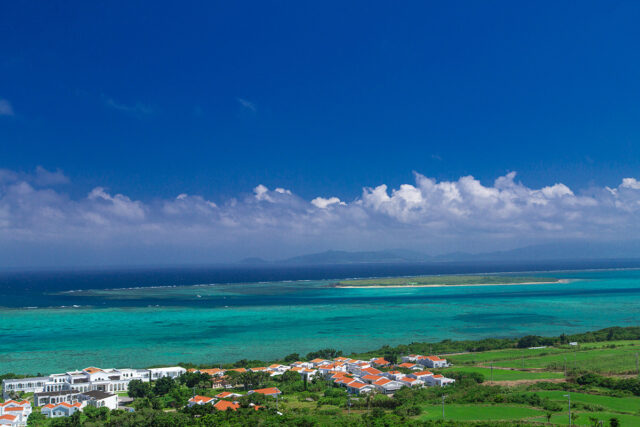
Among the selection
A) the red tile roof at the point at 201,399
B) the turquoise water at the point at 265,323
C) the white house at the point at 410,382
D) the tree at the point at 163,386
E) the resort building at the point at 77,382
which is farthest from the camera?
the turquoise water at the point at 265,323

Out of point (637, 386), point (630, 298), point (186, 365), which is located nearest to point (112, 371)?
point (186, 365)

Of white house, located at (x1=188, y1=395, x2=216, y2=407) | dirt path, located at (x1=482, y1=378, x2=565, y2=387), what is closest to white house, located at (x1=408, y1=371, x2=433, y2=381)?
dirt path, located at (x1=482, y1=378, x2=565, y2=387)

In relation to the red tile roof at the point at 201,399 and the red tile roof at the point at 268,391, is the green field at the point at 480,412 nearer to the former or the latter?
the red tile roof at the point at 268,391

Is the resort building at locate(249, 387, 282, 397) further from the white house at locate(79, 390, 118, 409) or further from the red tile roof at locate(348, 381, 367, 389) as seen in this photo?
the white house at locate(79, 390, 118, 409)

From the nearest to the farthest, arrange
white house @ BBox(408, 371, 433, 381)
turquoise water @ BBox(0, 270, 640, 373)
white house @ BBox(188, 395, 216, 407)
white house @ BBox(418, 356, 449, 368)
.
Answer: white house @ BBox(188, 395, 216, 407)
white house @ BBox(408, 371, 433, 381)
white house @ BBox(418, 356, 449, 368)
turquoise water @ BBox(0, 270, 640, 373)

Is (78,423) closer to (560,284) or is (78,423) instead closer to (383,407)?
(383,407)

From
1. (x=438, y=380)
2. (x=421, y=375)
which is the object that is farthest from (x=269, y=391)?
A: (x=438, y=380)

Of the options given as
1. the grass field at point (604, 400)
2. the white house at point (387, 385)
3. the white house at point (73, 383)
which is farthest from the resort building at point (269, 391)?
the grass field at point (604, 400)
